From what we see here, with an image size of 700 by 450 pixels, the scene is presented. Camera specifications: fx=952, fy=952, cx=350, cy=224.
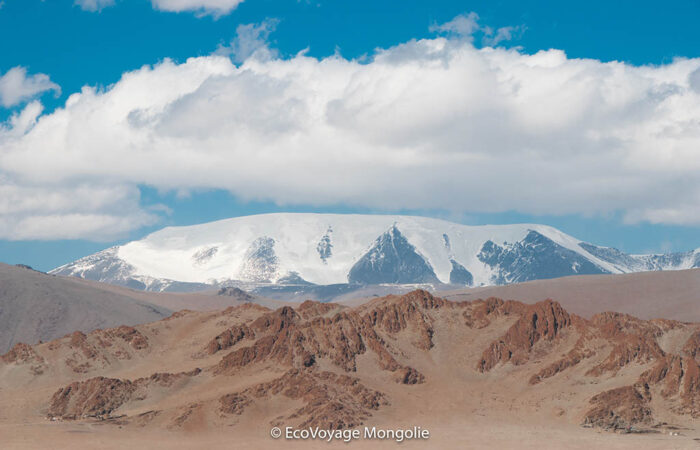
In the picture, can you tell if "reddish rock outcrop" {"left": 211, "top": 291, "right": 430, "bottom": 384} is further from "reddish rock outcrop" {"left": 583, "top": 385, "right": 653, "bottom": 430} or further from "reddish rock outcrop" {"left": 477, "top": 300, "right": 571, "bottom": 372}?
"reddish rock outcrop" {"left": 583, "top": 385, "right": 653, "bottom": 430}

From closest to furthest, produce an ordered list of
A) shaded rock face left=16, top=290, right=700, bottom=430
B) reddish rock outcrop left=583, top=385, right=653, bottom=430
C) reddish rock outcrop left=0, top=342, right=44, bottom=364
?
reddish rock outcrop left=583, top=385, right=653, bottom=430, shaded rock face left=16, top=290, right=700, bottom=430, reddish rock outcrop left=0, top=342, right=44, bottom=364

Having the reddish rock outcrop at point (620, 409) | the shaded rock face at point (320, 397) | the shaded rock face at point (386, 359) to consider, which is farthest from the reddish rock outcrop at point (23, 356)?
the reddish rock outcrop at point (620, 409)

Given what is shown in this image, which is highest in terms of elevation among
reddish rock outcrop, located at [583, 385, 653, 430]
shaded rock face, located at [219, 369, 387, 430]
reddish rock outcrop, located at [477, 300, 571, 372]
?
reddish rock outcrop, located at [477, 300, 571, 372]

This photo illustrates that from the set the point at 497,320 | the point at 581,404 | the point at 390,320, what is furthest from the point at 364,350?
the point at 581,404

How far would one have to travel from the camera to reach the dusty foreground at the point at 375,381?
396 ft

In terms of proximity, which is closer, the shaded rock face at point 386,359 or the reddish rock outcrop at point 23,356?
the shaded rock face at point 386,359

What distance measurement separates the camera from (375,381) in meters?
147

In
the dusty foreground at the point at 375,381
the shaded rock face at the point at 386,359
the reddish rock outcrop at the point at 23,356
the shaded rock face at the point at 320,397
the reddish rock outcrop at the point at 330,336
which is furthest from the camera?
the reddish rock outcrop at the point at 23,356

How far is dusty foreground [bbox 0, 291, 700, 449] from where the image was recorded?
396 ft

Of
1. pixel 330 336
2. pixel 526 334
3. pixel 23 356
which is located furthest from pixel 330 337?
pixel 23 356

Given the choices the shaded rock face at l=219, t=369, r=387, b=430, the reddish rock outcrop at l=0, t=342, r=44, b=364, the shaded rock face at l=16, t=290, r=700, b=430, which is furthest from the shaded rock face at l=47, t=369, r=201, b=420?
the reddish rock outcrop at l=0, t=342, r=44, b=364

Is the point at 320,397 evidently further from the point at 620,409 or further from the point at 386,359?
the point at 620,409

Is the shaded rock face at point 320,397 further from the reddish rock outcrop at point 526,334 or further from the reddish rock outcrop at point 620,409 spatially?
the reddish rock outcrop at point 620,409

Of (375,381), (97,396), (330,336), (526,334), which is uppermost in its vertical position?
(330,336)
